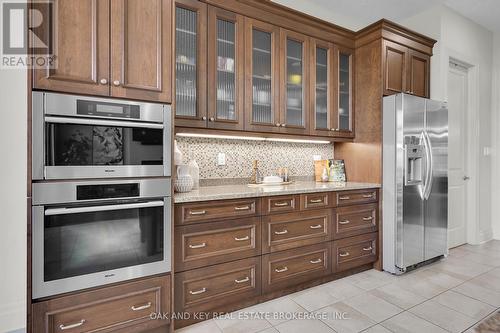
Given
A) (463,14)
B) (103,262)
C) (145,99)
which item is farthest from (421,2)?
(103,262)

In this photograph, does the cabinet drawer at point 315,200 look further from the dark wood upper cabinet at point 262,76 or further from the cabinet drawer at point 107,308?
the cabinet drawer at point 107,308

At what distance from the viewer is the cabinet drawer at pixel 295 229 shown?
220 centimetres

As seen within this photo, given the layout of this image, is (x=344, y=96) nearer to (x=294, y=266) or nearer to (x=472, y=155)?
(x=294, y=266)

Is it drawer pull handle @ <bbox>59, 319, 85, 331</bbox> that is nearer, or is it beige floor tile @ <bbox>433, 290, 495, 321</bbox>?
drawer pull handle @ <bbox>59, 319, 85, 331</bbox>

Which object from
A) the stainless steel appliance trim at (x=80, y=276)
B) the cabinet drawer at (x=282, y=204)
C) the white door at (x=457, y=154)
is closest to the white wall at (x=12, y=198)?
the stainless steel appliance trim at (x=80, y=276)

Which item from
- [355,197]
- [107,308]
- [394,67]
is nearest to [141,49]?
[107,308]

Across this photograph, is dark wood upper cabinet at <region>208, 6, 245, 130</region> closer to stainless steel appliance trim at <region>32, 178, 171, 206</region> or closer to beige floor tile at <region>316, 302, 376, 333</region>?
stainless steel appliance trim at <region>32, 178, 171, 206</region>

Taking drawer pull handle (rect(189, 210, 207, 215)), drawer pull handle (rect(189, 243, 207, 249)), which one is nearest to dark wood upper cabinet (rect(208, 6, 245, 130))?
drawer pull handle (rect(189, 210, 207, 215))

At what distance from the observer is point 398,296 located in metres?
2.34

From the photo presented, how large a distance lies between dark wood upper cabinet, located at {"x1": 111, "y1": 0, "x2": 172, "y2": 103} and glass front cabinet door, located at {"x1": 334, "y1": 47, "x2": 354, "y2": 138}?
1.98 m

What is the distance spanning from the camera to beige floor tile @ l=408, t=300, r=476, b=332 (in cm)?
191

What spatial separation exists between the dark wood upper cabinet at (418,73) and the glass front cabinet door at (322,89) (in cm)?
101

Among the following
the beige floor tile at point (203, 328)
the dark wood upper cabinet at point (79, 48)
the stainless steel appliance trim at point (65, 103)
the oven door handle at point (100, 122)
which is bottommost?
the beige floor tile at point (203, 328)

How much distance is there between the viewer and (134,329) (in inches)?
65.2
